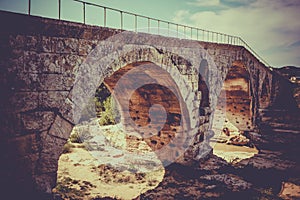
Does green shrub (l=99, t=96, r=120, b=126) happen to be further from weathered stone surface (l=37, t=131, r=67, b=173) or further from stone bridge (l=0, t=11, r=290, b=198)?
weathered stone surface (l=37, t=131, r=67, b=173)

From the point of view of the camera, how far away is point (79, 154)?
1182cm

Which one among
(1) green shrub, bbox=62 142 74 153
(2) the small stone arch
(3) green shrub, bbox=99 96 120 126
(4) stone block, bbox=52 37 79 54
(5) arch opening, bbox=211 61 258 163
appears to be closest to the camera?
(4) stone block, bbox=52 37 79 54

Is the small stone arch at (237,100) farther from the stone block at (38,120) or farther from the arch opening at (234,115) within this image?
the stone block at (38,120)


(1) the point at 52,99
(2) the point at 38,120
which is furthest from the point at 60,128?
→ (1) the point at 52,99

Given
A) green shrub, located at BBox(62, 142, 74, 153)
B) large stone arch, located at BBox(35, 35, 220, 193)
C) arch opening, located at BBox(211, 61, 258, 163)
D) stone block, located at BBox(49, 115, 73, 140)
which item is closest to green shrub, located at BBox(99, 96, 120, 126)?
green shrub, located at BBox(62, 142, 74, 153)

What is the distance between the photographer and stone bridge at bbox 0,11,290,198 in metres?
4.24

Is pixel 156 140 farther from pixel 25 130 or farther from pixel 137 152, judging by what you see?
pixel 25 130

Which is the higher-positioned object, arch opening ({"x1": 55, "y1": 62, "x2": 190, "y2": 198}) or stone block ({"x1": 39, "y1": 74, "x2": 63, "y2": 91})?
stone block ({"x1": 39, "y1": 74, "x2": 63, "y2": 91})

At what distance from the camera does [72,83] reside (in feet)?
16.4

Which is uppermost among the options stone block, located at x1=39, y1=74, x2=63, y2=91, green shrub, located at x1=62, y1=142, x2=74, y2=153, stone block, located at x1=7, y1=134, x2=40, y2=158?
stone block, located at x1=39, y1=74, x2=63, y2=91

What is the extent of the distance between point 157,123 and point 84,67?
5551 mm

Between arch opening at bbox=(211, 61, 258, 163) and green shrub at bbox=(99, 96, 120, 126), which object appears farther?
green shrub at bbox=(99, 96, 120, 126)

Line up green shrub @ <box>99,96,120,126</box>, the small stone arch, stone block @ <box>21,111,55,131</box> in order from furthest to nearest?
green shrub @ <box>99,96,120,126</box>, the small stone arch, stone block @ <box>21,111,55,131</box>

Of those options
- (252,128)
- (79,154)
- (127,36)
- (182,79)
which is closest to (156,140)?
(182,79)
